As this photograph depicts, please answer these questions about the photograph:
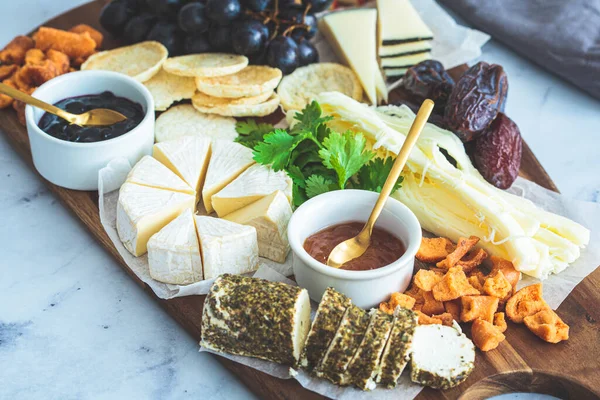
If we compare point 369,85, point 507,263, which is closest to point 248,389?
point 507,263

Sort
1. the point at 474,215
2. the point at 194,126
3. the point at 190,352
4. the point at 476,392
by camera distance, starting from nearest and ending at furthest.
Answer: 1. the point at 476,392
2. the point at 190,352
3. the point at 474,215
4. the point at 194,126

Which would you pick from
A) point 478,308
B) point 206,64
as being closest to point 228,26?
point 206,64

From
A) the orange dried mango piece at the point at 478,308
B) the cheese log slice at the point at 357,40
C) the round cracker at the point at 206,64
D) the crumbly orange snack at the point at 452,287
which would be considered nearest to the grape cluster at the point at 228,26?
the round cracker at the point at 206,64

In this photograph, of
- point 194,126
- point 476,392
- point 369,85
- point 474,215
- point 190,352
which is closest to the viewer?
point 476,392

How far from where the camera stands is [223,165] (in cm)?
288

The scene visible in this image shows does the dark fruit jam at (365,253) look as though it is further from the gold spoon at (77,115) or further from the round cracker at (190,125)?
the gold spoon at (77,115)

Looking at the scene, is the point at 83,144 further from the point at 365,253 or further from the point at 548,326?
the point at 548,326

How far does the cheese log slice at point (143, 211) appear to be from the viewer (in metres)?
2.60

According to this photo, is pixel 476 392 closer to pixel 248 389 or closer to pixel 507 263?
pixel 507 263

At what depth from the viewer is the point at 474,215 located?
9.05 ft

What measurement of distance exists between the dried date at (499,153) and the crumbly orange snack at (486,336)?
2.67 ft

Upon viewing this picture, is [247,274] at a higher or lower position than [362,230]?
lower

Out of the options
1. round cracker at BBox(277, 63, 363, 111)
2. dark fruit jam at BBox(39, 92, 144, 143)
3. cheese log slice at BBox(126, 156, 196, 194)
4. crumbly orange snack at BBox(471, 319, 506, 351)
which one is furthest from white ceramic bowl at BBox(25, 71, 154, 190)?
crumbly orange snack at BBox(471, 319, 506, 351)

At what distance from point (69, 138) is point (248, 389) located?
4.28 feet
